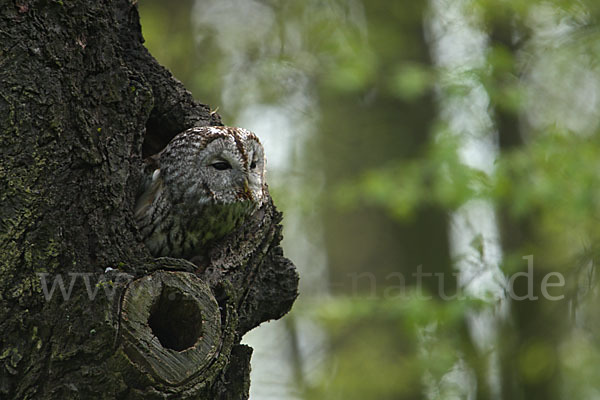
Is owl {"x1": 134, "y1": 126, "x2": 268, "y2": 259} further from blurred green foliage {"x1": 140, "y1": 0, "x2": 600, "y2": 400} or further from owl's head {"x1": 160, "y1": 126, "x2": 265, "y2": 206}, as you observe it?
blurred green foliage {"x1": 140, "y1": 0, "x2": 600, "y2": 400}

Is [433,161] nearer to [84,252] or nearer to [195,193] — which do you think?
[195,193]

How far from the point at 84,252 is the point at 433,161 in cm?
426

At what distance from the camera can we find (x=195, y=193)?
3.05m

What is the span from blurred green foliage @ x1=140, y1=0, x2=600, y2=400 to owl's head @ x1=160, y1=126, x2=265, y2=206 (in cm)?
314

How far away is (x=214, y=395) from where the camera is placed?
2.26 meters

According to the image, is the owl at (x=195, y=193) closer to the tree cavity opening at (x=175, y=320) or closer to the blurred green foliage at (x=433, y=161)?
the tree cavity opening at (x=175, y=320)

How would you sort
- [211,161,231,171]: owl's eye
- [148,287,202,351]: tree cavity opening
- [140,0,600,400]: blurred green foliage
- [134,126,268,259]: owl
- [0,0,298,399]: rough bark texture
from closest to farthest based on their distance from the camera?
[0,0,298,399]: rough bark texture, [148,287,202,351]: tree cavity opening, [134,126,268,259]: owl, [211,161,231,171]: owl's eye, [140,0,600,400]: blurred green foliage

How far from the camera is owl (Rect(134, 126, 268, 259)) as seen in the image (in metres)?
2.98

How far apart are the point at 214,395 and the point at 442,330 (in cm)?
429

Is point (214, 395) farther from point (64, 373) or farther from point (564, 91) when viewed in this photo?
point (564, 91)

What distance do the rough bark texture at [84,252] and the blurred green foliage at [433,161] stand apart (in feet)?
12.8

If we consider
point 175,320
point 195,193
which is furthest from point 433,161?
point 175,320

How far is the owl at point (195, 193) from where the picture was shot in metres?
2.98

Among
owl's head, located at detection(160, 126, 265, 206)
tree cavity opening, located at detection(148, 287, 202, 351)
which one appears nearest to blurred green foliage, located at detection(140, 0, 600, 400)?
owl's head, located at detection(160, 126, 265, 206)
